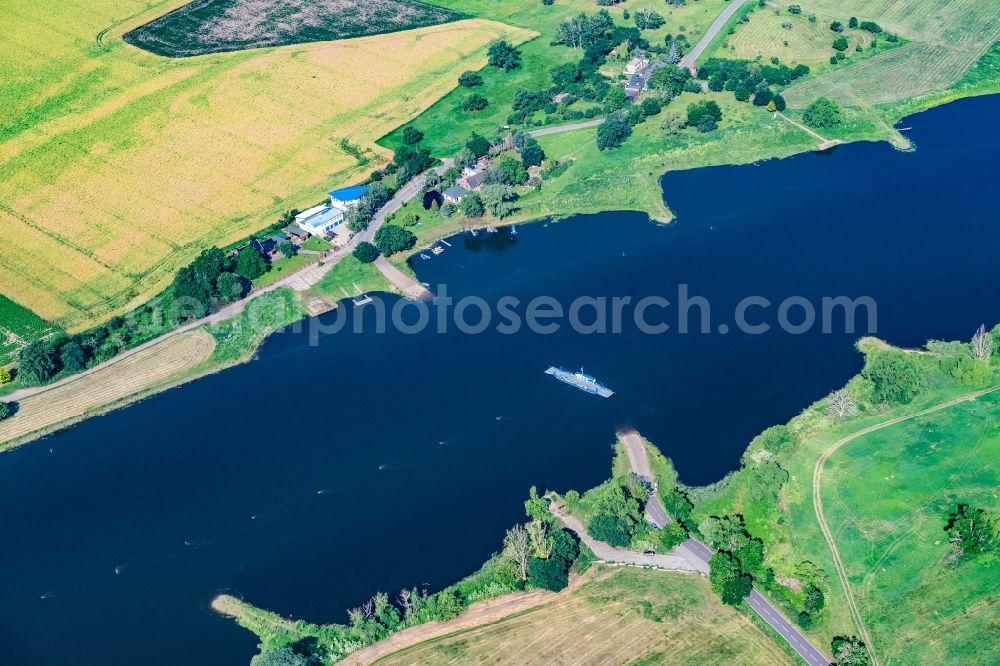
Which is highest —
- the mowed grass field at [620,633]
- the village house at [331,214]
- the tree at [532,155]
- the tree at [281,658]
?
the tree at [532,155]

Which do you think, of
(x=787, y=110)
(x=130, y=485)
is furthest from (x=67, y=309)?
(x=787, y=110)

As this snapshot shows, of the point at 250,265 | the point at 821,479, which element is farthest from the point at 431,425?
the point at 821,479

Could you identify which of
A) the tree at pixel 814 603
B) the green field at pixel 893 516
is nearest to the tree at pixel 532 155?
the green field at pixel 893 516

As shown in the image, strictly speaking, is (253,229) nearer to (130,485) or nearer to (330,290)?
(330,290)

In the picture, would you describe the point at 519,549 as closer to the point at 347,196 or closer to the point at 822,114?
the point at 347,196

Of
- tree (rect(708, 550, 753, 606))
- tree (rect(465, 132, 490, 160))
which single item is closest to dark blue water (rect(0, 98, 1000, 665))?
tree (rect(708, 550, 753, 606))

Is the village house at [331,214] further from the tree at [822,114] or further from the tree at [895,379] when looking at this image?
the tree at [895,379]
